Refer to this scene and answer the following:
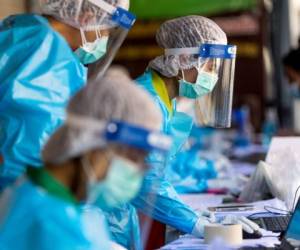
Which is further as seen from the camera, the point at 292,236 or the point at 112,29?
the point at 112,29

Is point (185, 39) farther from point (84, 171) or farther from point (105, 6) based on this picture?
point (84, 171)

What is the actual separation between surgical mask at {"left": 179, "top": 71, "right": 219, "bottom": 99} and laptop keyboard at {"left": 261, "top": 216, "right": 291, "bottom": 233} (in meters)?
0.55

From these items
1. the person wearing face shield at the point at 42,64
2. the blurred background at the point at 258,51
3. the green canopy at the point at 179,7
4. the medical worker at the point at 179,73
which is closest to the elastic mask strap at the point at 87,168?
the person wearing face shield at the point at 42,64

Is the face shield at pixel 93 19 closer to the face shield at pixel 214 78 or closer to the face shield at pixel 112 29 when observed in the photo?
the face shield at pixel 112 29

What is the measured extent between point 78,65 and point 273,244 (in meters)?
0.85

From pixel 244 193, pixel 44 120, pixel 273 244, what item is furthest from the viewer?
pixel 244 193

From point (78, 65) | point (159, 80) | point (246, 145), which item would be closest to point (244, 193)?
point (159, 80)

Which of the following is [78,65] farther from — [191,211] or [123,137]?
[123,137]

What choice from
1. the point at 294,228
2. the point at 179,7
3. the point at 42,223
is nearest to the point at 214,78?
the point at 294,228

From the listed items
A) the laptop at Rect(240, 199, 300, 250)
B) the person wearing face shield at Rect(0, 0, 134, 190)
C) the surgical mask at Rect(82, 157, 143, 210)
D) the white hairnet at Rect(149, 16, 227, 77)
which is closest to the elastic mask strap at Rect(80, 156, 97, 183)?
the surgical mask at Rect(82, 157, 143, 210)

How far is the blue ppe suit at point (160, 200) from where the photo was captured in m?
2.32

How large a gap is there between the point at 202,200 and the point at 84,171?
2.09 m

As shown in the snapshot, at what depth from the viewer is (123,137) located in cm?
162

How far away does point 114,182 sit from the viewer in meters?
1.66
